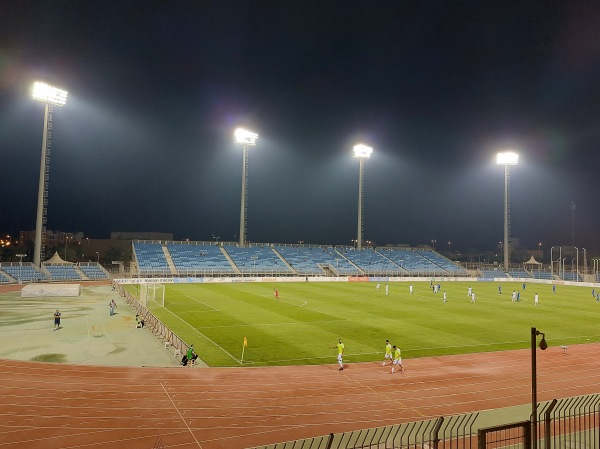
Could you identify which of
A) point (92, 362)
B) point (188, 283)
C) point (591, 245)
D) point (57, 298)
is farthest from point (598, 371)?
point (591, 245)

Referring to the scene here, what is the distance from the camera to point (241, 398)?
15727mm

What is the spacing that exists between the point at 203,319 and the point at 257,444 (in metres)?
21.5

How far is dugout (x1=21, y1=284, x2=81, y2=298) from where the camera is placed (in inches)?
1793

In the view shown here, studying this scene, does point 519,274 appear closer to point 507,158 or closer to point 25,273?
point 507,158

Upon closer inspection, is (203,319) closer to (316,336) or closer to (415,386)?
(316,336)

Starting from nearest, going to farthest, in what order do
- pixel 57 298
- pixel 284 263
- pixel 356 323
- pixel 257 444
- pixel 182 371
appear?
pixel 257 444
pixel 182 371
pixel 356 323
pixel 57 298
pixel 284 263

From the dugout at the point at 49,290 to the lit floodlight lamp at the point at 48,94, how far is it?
101 feet

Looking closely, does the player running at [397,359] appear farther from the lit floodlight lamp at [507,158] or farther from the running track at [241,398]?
the lit floodlight lamp at [507,158]

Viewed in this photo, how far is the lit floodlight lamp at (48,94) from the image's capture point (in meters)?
61.6

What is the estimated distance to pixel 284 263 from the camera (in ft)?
267

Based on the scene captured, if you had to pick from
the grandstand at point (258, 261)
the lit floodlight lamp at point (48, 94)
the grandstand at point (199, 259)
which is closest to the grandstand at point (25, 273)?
the grandstand at point (199, 259)

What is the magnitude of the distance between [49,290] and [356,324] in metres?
35.6

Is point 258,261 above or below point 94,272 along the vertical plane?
above

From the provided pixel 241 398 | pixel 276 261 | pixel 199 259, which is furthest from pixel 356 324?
pixel 199 259
